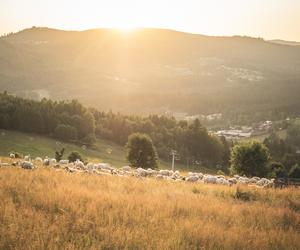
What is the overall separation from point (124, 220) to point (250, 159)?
74997mm

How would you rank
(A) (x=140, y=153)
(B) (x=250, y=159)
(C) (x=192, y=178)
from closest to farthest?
(C) (x=192, y=178)
(B) (x=250, y=159)
(A) (x=140, y=153)

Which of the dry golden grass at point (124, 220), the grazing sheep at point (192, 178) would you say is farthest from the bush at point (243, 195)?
the grazing sheep at point (192, 178)

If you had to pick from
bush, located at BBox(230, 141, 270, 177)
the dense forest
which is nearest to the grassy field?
the dense forest

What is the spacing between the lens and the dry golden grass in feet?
38.4

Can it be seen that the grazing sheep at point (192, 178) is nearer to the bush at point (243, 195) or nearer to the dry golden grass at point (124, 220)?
the bush at point (243, 195)

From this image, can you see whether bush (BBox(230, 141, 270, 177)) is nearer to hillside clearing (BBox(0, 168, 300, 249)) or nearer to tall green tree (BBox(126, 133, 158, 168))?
tall green tree (BBox(126, 133, 158, 168))

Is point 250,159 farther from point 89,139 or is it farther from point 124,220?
point 124,220

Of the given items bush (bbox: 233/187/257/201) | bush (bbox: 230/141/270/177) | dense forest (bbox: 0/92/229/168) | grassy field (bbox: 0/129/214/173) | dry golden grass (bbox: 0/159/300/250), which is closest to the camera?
dry golden grass (bbox: 0/159/300/250)

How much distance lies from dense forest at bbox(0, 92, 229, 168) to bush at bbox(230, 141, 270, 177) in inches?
2171

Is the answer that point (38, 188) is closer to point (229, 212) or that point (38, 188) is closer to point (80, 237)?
point (80, 237)

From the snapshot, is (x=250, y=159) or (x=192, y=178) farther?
(x=250, y=159)

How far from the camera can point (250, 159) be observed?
280 feet

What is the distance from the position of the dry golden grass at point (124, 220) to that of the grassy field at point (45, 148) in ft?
248

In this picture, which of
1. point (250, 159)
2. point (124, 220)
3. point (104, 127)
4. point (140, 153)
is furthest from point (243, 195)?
point (104, 127)
